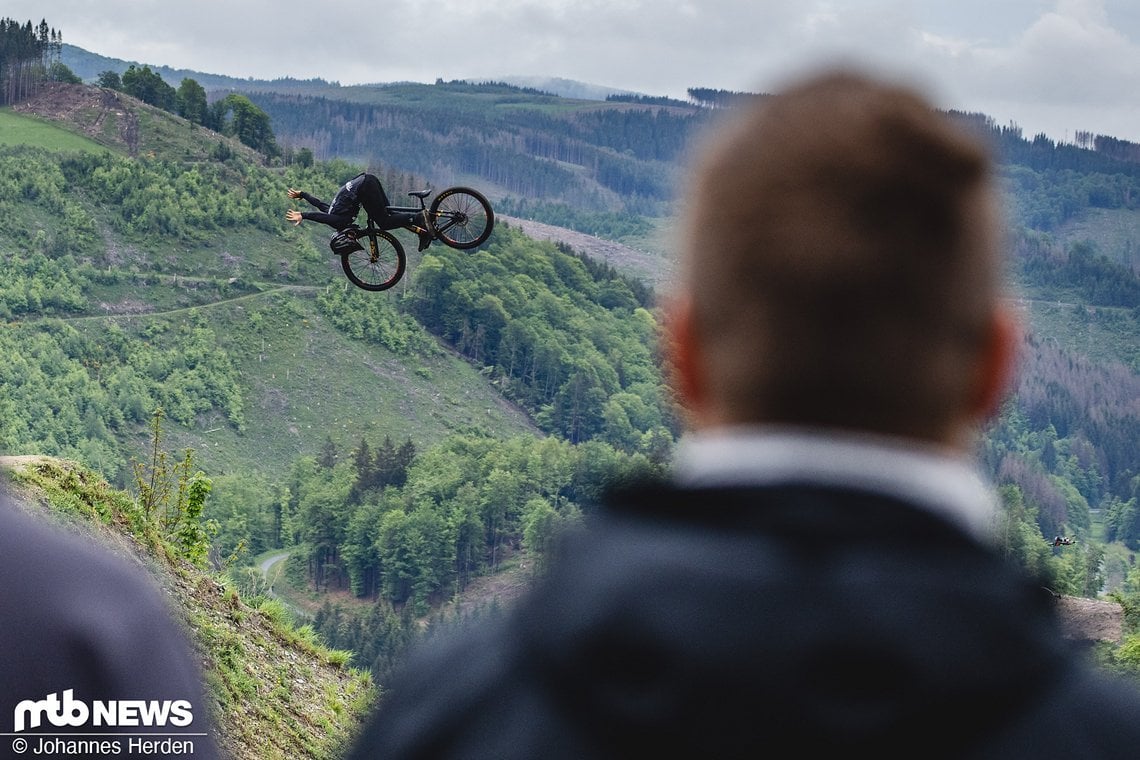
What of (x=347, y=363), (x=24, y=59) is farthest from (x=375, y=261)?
(x=347, y=363)

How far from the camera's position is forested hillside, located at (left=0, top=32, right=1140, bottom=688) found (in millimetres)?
71750

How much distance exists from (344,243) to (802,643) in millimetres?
4497

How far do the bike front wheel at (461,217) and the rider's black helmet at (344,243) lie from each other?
324 millimetres

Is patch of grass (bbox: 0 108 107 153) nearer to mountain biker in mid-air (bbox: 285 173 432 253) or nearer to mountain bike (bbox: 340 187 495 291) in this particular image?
mountain biker in mid-air (bbox: 285 173 432 253)

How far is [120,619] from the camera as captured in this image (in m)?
1.83

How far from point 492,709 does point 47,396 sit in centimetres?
9440

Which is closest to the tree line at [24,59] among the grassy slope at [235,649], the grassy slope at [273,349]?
the grassy slope at [273,349]

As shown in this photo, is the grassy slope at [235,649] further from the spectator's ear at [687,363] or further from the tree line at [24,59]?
the tree line at [24,59]

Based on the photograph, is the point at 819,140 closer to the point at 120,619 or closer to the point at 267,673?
the point at 120,619

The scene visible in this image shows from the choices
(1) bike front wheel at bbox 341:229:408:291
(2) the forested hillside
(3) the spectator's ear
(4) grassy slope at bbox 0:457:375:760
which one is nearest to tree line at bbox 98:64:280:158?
(2) the forested hillside

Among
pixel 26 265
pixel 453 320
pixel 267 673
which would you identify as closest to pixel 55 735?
pixel 267 673

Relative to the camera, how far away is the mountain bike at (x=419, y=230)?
5312 mm

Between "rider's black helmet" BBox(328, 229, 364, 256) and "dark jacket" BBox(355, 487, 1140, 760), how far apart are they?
168 inches

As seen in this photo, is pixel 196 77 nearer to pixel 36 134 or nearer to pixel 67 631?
pixel 36 134
